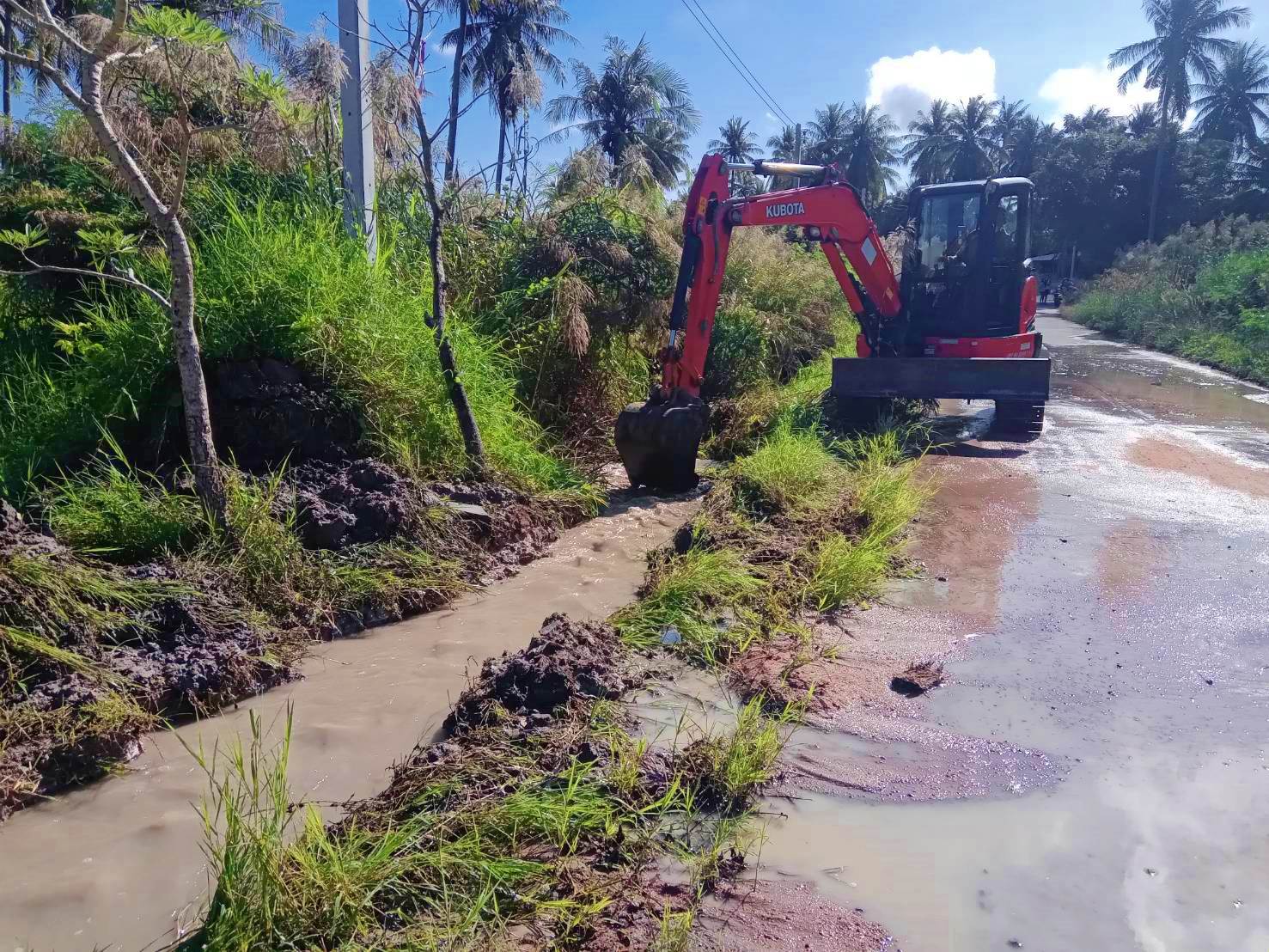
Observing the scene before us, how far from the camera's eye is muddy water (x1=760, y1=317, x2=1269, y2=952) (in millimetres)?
2816

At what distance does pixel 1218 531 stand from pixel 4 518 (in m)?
7.57

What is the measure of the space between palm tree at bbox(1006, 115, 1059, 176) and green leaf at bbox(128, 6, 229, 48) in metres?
58.5

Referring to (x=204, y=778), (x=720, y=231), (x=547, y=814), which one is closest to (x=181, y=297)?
(x=204, y=778)

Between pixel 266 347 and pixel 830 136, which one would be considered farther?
pixel 830 136

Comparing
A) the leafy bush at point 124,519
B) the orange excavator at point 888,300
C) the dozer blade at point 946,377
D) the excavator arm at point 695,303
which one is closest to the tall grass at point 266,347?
the leafy bush at point 124,519

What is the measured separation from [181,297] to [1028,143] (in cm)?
6106

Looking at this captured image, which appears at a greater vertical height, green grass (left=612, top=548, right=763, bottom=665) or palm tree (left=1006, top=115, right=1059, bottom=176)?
palm tree (left=1006, top=115, right=1059, bottom=176)

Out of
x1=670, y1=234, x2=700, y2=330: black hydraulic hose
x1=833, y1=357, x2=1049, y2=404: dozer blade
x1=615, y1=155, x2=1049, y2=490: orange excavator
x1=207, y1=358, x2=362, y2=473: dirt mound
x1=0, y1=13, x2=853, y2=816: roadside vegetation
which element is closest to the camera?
x1=0, y1=13, x2=853, y2=816: roadside vegetation

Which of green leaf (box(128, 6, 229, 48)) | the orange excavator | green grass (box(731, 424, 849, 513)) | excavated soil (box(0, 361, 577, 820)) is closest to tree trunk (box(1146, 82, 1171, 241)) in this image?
the orange excavator

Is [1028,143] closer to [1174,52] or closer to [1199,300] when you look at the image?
[1174,52]

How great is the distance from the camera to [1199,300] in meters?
22.5

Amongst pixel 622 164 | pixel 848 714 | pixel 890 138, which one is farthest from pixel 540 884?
pixel 890 138

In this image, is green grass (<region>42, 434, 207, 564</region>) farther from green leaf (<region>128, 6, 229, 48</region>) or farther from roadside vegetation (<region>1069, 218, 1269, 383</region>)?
roadside vegetation (<region>1069, 218, 1269, 383</region>)

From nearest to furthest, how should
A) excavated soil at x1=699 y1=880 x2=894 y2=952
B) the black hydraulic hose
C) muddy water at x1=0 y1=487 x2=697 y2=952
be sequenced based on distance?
excavated soil at x1=699 y1=880 x2=894 y2=952 < muddy water at x1=0 y1=487 x2=697 y2=952 < the black hydraulic hose
